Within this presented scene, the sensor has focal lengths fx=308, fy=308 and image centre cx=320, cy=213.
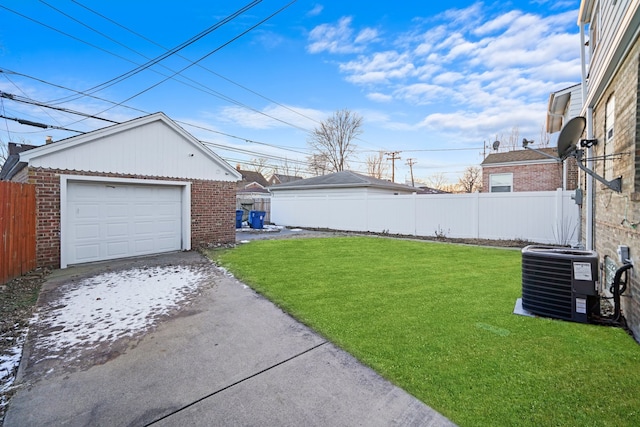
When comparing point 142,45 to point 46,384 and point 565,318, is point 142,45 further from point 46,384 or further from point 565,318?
point 565,318

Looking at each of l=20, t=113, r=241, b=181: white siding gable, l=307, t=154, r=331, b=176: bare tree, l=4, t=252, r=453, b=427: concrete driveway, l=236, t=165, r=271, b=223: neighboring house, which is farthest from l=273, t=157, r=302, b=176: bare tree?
l=4, t=252, r=453, b=427: concrete driveway

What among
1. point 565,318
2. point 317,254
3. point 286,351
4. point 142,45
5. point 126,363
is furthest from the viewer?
point 142,45

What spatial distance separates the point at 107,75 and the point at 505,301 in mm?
15045

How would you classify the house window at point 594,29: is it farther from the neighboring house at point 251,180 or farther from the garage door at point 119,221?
the neighboring house at point 251,180

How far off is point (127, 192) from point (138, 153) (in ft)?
3.69

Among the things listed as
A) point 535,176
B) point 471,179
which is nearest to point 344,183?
point 535,176

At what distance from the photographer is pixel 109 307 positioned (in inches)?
175

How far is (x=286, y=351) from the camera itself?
10.1 feet

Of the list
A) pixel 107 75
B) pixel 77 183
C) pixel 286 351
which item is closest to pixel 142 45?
pixel 107 75

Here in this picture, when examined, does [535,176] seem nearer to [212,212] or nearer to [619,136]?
[619,136]

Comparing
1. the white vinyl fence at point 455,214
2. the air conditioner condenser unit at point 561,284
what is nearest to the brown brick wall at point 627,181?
the air conditioner condenser unit at point 561,284

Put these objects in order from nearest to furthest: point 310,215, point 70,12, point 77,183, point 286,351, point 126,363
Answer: point 126,363
point 286,351
point 77,183
point 70,12
point 310,215

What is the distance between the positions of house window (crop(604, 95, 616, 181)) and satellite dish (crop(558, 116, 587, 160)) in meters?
0.34

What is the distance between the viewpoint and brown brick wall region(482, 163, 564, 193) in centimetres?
1684
